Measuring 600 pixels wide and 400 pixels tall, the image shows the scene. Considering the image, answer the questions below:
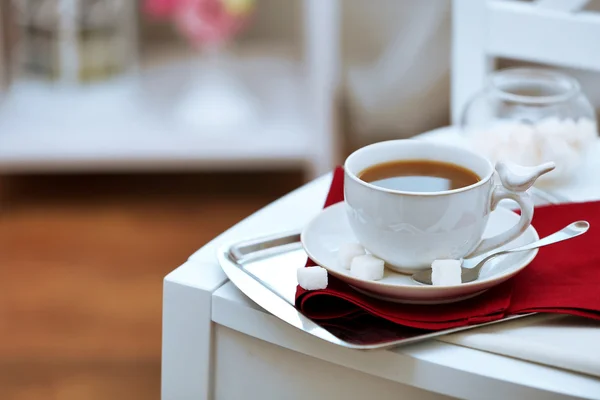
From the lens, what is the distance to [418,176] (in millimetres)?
610

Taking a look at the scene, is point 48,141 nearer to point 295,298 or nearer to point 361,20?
point 361,20

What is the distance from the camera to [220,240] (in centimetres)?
71

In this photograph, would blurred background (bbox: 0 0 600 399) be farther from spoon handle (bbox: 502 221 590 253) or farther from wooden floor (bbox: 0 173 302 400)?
spoon handle (bbox: 502 221 590 253)

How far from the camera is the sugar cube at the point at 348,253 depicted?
0.59 meters

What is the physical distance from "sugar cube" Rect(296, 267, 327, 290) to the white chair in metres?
0.41

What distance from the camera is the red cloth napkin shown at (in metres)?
0.55

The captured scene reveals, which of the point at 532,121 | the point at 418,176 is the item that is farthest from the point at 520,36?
the point at 418,176

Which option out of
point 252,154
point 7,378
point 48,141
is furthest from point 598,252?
point 48,141

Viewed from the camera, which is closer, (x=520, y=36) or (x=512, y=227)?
(x=512, y=227)

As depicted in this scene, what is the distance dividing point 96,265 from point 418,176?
4.00ft

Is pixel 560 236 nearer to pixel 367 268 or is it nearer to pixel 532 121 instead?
pixel 367 268

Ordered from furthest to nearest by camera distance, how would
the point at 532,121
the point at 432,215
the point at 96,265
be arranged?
the point at 96,265 → the point at 532,121 → the point at 432,215

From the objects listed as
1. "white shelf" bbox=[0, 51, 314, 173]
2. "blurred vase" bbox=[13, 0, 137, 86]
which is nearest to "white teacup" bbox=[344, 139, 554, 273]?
"white shelf" bbox=[0, 51, 314, 173]

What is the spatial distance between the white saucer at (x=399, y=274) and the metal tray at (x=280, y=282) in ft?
0.07
